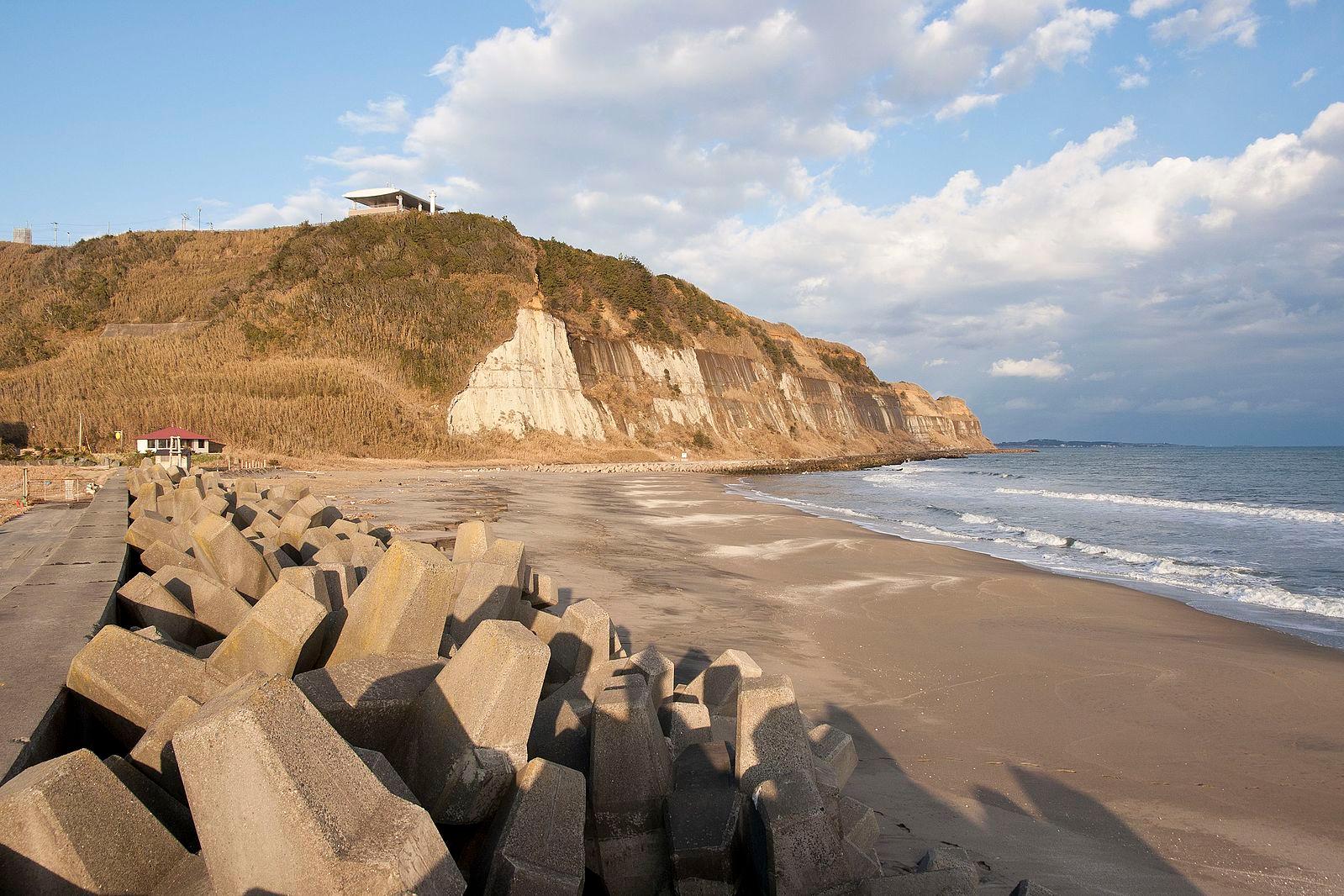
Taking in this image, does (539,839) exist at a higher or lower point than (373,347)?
lower

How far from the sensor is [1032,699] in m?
6.47

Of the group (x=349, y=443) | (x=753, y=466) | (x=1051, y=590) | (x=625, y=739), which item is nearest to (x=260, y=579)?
(x=625, y=739)

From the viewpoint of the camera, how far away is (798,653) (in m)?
7.55

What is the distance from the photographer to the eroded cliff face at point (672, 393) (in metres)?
49.8

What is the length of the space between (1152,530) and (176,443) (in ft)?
114

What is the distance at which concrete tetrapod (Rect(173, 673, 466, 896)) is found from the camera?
1881 millimetres

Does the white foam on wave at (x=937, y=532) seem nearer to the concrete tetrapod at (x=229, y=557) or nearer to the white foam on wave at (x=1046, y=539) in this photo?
the white foam on wave at (x=1046, y=539)

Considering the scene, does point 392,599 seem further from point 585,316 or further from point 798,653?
point 585,316

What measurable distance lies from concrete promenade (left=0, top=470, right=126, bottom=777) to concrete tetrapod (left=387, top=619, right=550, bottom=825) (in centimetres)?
121

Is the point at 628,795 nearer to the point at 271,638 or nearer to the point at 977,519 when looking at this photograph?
the point at 271,638

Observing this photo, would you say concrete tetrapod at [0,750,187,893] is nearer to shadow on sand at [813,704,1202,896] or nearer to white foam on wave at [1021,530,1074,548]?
shadow on sand at [813,704,1202,896]

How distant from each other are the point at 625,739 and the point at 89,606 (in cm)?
343

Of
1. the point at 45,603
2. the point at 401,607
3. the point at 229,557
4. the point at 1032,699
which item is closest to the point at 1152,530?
the point at 1032,699

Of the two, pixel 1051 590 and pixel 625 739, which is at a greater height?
pixel 625 739
